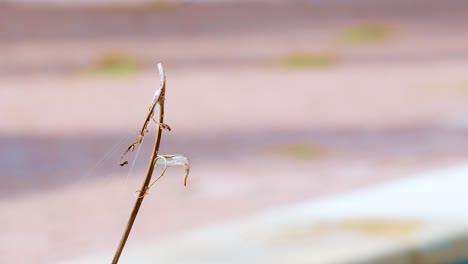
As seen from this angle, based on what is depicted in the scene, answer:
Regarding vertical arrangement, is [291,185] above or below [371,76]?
below

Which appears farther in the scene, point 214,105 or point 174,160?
point 214,105

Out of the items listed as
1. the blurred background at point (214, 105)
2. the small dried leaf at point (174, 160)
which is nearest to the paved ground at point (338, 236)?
the small dried leaf at point (174, 160)

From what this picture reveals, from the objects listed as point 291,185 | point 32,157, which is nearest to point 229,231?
point 291,185

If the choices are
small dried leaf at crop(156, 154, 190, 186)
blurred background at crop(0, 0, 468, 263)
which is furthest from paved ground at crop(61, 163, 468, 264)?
blurred background at crop(0, 0, 468, 263)

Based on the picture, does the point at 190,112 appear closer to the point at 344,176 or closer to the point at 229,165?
the point at 229,165

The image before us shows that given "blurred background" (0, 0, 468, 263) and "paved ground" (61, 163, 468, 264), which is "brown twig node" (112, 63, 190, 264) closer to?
"paved ground" (61, 163, 468, 264)

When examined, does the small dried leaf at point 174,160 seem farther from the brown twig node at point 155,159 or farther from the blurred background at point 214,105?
the blurred background at point 214,105

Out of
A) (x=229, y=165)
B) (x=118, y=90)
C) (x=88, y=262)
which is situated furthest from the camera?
(x=118, y=90)

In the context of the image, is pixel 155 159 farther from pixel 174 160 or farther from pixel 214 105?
pixel 214 105

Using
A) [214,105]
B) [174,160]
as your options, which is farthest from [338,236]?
[214,105]
